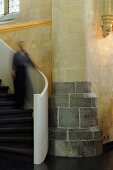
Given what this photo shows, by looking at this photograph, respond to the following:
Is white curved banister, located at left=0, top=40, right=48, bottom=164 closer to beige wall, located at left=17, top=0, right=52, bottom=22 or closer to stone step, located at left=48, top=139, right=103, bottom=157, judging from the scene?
stone step, located at left=48, top=139, right=103, bottom=157

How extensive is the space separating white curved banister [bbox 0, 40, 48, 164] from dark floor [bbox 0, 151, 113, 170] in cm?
20

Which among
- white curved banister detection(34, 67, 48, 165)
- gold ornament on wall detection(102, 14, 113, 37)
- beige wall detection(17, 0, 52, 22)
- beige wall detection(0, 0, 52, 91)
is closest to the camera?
white curved banister detection(34, 67, 48, 165)

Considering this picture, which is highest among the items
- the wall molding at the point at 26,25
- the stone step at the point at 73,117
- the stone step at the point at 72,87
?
the wall molding at the point at 26,25

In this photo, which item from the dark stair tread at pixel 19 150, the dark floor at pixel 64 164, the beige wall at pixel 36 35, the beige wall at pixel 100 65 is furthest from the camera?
the beige wall at pixel 36 35

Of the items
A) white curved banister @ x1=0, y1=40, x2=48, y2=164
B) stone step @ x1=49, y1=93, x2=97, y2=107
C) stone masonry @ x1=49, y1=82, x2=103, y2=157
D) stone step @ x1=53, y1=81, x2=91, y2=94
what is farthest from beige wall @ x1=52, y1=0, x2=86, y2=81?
white curved banister @ x1=0, y1=40, x2=48, y2=164

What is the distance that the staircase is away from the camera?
7.00 metres

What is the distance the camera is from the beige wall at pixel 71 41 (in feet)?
24.1

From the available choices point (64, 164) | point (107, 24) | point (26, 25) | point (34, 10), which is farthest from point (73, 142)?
point (34, 10)

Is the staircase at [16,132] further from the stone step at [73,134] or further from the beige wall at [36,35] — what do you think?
the beige wall at [36,35]

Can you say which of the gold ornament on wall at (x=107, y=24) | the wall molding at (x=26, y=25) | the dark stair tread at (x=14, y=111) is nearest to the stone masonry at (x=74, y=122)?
the dark stair tread at (x=14, y=111)

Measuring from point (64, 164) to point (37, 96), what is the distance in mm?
1278

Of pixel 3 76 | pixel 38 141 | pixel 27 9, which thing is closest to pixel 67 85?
pixel 38 141

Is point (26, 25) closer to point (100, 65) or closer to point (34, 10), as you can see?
point (34, 10)

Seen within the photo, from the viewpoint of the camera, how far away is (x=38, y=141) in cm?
639
